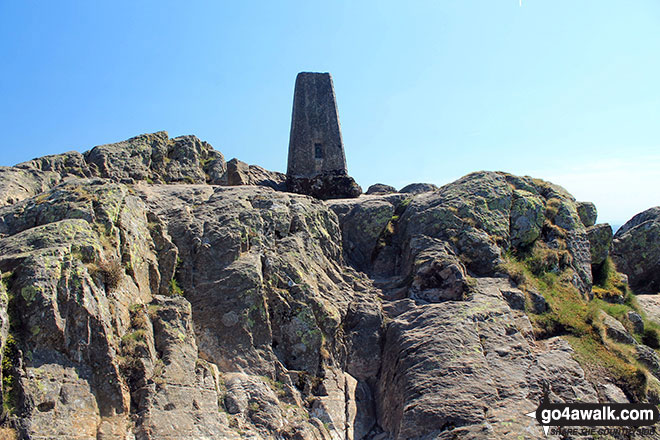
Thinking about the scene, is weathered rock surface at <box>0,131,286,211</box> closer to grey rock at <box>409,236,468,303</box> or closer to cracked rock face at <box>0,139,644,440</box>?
cracked rock face at <box>0,139,644,440</box>

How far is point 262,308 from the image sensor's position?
45.4 feet

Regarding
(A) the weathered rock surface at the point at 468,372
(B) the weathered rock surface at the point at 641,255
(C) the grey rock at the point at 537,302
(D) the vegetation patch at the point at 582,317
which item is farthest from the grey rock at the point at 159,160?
(B) the weathered rock surface at the point at 641,255

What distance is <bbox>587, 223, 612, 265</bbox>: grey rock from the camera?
20.5m

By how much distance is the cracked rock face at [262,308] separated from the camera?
956 cm

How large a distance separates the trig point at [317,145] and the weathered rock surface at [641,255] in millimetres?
12681

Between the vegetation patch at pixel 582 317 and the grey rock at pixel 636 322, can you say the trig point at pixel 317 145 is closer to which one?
the vegetation patch at pixel 582 317

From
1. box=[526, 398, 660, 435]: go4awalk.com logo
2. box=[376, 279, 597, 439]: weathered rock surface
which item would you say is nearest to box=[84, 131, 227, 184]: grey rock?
box=[376, 279, 597, 439]: weathered rock surface

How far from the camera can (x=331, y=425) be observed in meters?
12.7

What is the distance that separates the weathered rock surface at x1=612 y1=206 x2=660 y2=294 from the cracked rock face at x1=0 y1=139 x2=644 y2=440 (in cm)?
532

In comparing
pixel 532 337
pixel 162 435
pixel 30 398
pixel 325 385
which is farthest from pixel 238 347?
pixel 532 337


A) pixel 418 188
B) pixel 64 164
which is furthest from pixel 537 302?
pixel 64 164

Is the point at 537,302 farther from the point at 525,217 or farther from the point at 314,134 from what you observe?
the point at 314,134

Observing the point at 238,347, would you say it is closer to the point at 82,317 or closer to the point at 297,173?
the point at 82,317

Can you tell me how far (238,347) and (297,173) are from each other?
13.0 m
